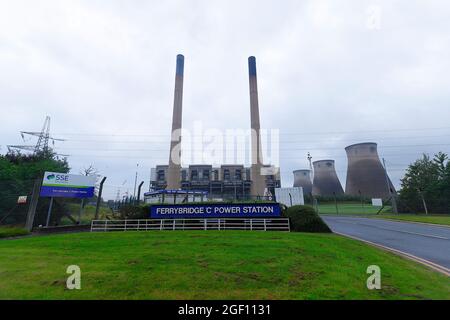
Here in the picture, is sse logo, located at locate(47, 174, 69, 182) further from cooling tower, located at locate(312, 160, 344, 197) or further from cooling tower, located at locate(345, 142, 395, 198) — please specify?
cooling tower, located at locate(312, 160, 344, 197)

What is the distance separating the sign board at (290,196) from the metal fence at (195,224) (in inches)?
660

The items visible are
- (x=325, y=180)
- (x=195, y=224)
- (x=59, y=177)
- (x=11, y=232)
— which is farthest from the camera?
(x=325, y=180)

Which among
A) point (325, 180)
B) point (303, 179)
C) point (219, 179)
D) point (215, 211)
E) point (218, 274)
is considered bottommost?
A: point (218, 274)

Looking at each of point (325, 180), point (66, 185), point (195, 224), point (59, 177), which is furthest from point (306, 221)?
point (325, 180)

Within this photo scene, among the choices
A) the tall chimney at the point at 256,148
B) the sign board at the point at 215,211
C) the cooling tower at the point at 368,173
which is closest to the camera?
the sign board at the point at 215,211

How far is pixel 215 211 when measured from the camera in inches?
669

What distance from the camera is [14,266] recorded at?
7215 mm

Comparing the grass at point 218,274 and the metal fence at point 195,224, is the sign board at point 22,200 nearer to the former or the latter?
the metal fence at point 195,224

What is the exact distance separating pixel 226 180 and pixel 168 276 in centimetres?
7495

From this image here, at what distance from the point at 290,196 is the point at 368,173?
36114 millimetres

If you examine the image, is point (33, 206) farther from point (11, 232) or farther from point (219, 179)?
point (219, 179)

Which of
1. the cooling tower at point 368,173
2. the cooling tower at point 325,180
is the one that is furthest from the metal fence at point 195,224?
the cooling tower at point 325,180

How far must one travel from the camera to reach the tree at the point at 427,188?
3494 cm
